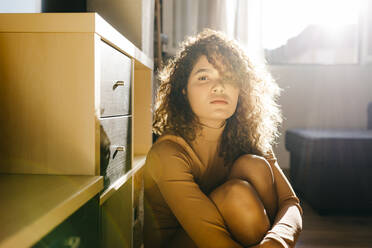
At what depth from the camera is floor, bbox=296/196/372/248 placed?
1.49 metres

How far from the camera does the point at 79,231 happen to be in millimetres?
624

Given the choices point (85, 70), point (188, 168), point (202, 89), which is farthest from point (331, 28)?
point (85, 70)

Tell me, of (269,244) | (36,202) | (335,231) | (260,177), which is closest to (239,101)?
(260,177)

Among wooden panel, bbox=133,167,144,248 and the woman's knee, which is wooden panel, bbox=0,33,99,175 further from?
wooden panel, bbox=133,167,144,248

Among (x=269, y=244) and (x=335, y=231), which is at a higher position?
(x=269, y=244)

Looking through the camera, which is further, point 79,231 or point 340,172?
point 340,172

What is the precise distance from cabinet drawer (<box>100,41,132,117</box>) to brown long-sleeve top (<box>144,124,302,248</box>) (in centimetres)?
16

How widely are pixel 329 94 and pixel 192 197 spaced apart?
2143mm

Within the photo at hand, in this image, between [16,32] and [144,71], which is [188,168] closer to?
[16,32]

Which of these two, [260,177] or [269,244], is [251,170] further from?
[269,244]

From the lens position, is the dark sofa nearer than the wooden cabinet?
No

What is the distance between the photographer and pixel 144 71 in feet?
4.49

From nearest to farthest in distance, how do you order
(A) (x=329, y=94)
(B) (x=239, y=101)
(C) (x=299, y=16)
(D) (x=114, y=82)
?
(D) (x=114, y=82), (B) (x=239, y=101), (A) (x=329, y=94), (C) (x=299, y=16)

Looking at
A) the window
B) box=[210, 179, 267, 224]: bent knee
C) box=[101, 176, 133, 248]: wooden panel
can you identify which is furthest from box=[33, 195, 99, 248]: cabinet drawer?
the window
